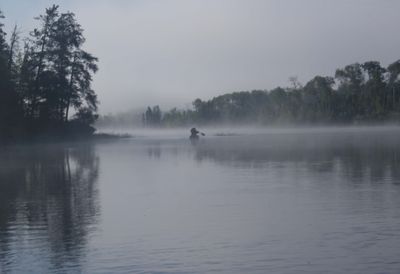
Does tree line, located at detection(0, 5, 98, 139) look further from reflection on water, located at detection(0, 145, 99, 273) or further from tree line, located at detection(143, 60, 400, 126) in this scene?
tree line, located at detection(143, 60, 400, 126)

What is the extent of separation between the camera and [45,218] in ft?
42.1

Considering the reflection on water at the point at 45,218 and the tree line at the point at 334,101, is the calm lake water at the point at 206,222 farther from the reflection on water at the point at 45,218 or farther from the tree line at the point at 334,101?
the tree line at the point at 334,101

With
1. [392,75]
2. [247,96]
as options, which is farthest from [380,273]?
[247,96]

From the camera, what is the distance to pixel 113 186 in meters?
18.5

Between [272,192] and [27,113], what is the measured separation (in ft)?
151

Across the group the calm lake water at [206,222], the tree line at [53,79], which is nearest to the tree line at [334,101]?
the tree line at [53,79]

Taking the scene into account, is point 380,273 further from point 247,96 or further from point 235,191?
point 247,96

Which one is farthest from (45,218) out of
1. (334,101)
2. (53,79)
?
(334,101)

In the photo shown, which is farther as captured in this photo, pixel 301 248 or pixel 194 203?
pixel 194 203

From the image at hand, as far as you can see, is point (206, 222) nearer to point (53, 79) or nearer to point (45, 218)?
point (45, 218)

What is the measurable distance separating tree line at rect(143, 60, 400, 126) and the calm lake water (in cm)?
9558

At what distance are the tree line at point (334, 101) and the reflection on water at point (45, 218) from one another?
96.2 meters

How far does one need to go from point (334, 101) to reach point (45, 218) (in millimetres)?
113573

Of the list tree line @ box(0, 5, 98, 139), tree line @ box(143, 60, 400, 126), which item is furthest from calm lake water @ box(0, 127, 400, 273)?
tree line @ box(143, 60, 400, 126)
